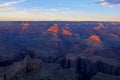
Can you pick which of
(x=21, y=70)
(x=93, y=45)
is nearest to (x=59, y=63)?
(x=21, y=70)

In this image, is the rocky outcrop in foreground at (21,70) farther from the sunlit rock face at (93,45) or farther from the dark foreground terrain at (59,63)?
the sunlit rock face at (93,45)

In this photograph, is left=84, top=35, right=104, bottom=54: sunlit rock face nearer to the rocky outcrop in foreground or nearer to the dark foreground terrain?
the dark foreground terrain

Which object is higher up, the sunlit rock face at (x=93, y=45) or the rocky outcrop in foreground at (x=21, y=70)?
the rocky outcrop in foreground at (x=21, y=70)

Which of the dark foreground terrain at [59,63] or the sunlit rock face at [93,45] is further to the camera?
the sunlit rock face at [93,45]

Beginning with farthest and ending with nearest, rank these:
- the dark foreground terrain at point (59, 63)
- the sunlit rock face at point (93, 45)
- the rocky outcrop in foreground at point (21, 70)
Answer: the sunlit rock face at point (93, 45)
the dark foreground terrain at point (59, 63)
the rocky outcrop in foreground at point (21, 70)

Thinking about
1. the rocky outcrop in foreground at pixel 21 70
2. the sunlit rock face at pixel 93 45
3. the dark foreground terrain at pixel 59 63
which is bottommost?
the sunlit rock face at pixel 93 45

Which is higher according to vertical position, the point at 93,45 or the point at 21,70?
the point at 21,70

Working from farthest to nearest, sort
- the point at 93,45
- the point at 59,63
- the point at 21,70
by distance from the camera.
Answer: the point at 93,45
the point at 59,63
the point at 21,70

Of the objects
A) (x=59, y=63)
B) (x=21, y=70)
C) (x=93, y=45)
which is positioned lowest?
(x=93, y=45)

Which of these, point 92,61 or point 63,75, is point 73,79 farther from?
point 92,61

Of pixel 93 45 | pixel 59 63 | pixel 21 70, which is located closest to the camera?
pixel 21 70

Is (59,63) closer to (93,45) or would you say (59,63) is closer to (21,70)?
(21,70)

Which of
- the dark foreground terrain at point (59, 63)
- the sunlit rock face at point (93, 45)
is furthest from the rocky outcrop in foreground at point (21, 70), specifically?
the sunlit rock face at point (93, 45)

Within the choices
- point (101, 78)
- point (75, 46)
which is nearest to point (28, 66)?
point (101, 78)
